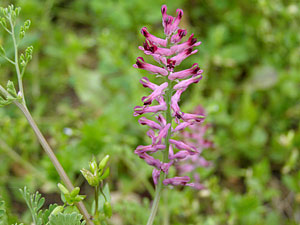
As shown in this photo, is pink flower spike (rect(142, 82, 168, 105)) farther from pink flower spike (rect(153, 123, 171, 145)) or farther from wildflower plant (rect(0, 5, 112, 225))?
wildflower plant (rect(0, 5, 112, 225))

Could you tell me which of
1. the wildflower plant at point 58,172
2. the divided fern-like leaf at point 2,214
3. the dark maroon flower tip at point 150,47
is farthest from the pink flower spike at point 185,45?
the divided fern-like leaf at point 2,214

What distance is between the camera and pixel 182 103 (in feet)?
15.6

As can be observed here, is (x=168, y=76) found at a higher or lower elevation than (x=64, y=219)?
higher

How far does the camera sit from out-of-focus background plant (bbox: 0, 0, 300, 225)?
11.6ft

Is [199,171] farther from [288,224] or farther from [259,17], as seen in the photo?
[259,17]

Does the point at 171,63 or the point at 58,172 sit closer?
the point at 171,63

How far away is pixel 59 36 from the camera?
205 inches

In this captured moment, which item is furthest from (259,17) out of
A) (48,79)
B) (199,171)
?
(48,79)

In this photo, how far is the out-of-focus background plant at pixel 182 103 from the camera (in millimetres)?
3551

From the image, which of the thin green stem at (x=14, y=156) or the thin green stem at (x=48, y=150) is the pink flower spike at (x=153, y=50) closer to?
the thin green stem at (x=48, y=150)

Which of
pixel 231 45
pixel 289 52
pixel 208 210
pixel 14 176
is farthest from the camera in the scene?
pixel 231 45

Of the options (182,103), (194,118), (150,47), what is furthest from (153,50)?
(182,103)

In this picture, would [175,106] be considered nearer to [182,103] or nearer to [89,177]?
[89,177]

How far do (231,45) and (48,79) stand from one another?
8.90 feet
